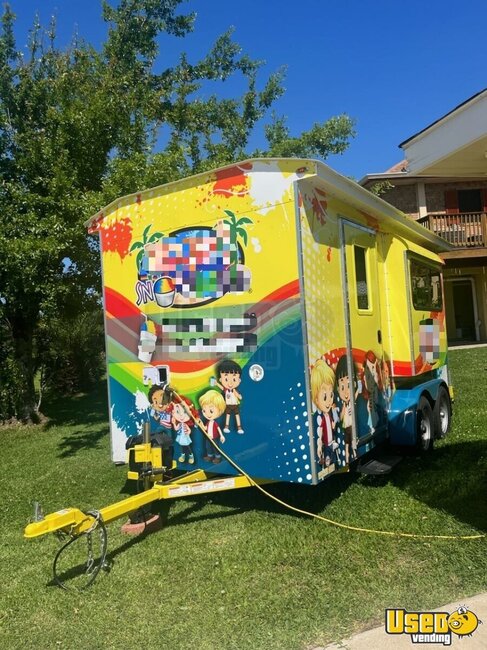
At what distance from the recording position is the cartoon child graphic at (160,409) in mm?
5105

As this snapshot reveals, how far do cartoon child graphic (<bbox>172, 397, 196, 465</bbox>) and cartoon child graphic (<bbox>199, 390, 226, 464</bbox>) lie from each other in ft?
0.59

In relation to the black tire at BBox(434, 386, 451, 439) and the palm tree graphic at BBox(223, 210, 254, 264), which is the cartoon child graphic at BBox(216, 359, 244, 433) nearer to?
the palm tree graphic at BBox(223, 210, 254, 264)

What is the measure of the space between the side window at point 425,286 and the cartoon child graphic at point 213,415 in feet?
9.24

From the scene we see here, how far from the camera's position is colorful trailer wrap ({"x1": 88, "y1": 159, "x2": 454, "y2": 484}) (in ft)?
14.2

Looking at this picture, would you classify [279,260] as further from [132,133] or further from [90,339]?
[90,339]

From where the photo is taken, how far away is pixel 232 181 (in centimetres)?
463

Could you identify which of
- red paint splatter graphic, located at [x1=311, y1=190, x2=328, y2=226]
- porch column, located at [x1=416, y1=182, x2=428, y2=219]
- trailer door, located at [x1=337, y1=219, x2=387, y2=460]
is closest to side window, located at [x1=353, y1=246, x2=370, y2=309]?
trailer door, located at [x1=337, y1=219, x2=387, y2=460]

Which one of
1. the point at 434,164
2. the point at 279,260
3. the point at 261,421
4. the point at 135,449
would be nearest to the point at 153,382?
the point at 135,449

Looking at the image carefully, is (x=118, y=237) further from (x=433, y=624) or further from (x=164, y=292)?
(x=433, y=624)

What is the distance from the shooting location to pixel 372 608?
3312 mm

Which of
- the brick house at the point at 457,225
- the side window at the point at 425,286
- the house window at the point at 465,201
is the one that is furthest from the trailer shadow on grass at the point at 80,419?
the house window at the point at 465,201

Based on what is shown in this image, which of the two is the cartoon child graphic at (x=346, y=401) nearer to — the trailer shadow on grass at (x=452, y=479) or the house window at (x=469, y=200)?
the trailer shadow on grass at (x=452, y=479)

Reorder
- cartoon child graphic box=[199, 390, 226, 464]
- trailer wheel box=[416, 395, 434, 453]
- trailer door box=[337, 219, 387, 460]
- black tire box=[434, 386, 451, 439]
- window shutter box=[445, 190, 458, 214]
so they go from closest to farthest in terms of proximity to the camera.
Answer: cartoon child graphic box=[199, 390, 226, 464], trailer door box=[337, 219, 387, 460], trailer wheel box=[416, 395, 434, 453], black tire box=[434, 386, 451, 439], window shutter box=[445, 190, 458, 214]

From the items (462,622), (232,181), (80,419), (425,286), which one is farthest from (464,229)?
(462,622)
